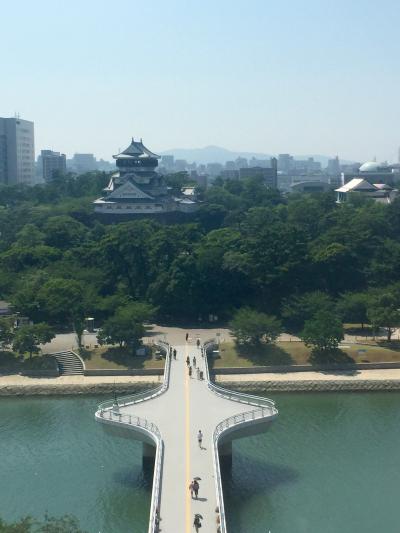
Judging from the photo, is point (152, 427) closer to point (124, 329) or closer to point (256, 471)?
point (256, 471)

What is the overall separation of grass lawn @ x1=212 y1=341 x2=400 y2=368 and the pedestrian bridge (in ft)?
16.1

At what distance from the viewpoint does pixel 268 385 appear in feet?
107

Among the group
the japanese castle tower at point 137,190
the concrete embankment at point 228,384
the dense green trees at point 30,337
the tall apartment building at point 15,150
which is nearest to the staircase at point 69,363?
the concrete embankment at point 228,384

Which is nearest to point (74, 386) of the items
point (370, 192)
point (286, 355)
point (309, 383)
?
point (286, 355)

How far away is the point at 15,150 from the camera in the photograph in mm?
127062

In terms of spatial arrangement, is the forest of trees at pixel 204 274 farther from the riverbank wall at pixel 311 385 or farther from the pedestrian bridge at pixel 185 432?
the pedestrian bridge at pixel 185 432

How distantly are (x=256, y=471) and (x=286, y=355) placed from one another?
37.6ft

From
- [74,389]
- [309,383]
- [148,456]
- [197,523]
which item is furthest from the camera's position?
[309,383]

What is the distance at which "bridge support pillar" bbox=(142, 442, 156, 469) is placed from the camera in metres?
24.6

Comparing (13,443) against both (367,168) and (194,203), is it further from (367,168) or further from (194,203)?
(367,168)

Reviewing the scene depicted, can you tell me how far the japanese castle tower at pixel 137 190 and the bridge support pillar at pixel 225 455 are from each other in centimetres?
3907

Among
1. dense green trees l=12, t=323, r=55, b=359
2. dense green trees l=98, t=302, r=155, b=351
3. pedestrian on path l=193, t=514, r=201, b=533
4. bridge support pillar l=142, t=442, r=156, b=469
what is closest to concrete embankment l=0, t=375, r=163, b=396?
dense green trees l=12, t=323, r=55, b=359

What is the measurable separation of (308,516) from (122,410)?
23.6ft

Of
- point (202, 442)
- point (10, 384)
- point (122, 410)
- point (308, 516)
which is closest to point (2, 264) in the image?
point (10, 384)
